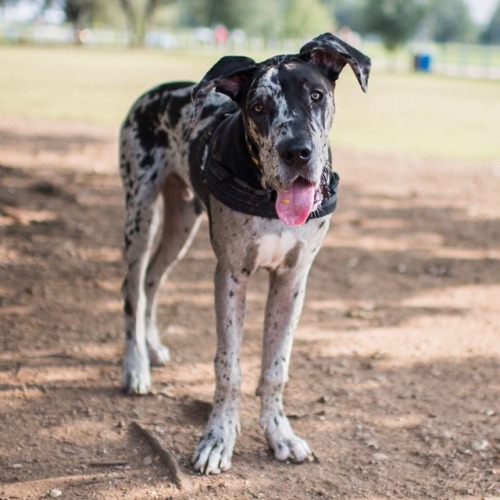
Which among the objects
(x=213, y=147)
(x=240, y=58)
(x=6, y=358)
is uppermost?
(x=240, y=58)

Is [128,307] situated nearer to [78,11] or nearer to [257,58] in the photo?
[257,58]

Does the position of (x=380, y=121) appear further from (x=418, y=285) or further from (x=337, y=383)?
(x=337, y=383)

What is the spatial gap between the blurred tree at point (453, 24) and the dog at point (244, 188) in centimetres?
11638

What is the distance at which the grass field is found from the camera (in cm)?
1620

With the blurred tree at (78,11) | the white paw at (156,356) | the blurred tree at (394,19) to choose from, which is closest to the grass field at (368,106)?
the white paw at (156,356)

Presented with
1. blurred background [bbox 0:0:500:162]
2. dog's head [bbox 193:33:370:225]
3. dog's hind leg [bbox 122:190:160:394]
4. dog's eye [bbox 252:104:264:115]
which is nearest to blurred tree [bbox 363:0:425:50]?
blurred background [bbox 0:0:500:162]

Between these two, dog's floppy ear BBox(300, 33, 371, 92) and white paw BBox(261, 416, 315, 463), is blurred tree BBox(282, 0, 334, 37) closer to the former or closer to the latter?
dog's floppy ear BBox(300, 33, 371, 92)

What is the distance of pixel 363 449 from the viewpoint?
15.1 ft

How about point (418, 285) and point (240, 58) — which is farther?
point (418, 285)

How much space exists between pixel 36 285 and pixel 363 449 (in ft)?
12.1

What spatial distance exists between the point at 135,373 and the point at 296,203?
2008 mm

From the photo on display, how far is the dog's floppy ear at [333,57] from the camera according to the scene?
13.4ft

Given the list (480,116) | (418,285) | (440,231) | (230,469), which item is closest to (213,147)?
(230,469)

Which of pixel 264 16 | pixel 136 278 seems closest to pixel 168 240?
pixel 136 278
